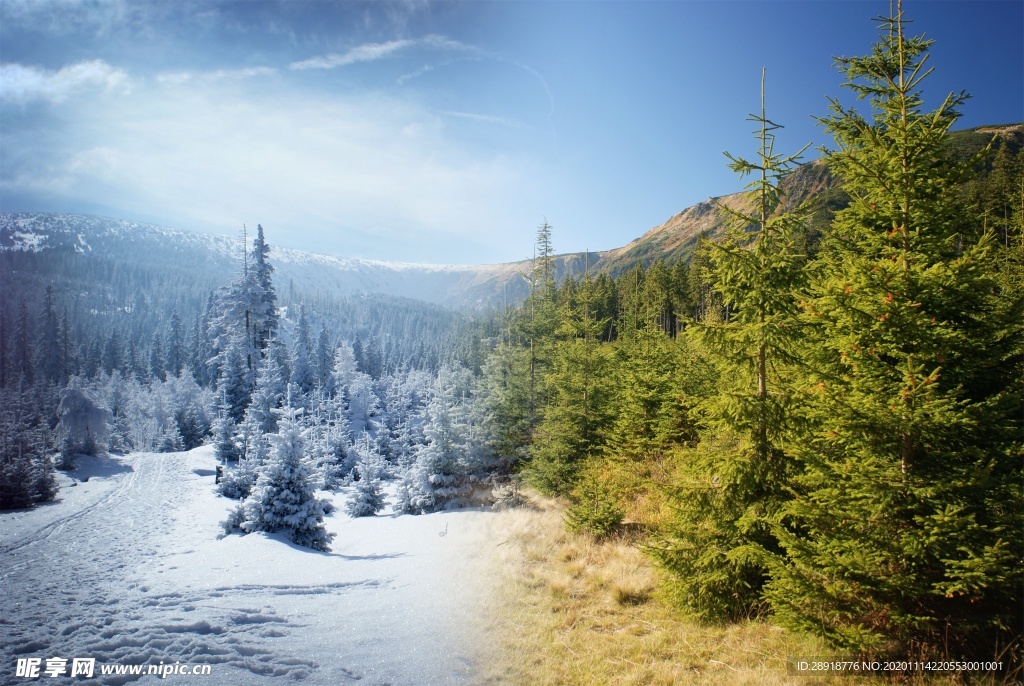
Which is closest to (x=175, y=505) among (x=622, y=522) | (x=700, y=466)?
(x=622, y=522)

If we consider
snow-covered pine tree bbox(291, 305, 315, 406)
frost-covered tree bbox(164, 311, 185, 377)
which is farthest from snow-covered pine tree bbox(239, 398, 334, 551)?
frost-covered tree bbox(164, 311, 185, 377)

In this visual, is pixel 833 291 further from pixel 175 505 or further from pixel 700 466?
pixel 175 505

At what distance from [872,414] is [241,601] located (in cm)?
1087

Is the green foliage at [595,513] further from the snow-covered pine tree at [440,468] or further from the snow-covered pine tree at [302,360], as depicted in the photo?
the snow-covered pine tree at [302,360]

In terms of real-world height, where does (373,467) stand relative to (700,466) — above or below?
below

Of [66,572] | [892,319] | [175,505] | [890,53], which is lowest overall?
[175,505]

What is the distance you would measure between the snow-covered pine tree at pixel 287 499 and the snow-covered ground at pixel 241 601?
97 cm

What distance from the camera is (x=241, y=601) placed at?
780 cm

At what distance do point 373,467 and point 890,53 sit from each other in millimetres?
25448

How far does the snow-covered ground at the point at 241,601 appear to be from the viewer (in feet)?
19.8

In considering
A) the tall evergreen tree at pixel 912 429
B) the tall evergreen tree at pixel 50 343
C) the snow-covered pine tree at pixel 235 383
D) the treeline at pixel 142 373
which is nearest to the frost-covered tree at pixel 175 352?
the treeline at pixel 142 373

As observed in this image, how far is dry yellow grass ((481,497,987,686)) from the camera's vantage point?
6219 millimetres

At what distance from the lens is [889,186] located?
639 cm

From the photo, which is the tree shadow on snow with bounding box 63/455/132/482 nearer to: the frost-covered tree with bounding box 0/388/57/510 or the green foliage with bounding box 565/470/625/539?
the frost-covered tree with bounding box 0/388/57/510
